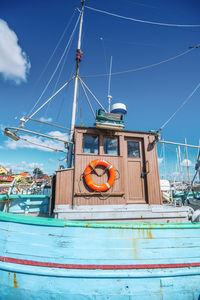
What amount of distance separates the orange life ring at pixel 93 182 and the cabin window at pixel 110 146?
0.58 metres

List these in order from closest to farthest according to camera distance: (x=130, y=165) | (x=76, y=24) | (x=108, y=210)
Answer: (x=108, y=210), (x=130, y=165), (x=76, y=24)

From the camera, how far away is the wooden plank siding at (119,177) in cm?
488

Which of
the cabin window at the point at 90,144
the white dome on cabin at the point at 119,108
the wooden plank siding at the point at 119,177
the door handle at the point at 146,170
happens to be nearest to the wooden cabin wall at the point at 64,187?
the wooden plank siding at the point at 119,177

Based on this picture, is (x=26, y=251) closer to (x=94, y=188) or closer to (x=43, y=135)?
(x=94, y=188)

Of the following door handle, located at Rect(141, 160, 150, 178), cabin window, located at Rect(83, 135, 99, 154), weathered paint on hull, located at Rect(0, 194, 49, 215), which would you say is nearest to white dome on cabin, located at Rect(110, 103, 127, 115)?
cabin window, located at Rect(83, 135, 99, 154)

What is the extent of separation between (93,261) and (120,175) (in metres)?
2.76

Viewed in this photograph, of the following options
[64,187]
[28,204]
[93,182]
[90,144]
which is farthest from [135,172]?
[28,204]

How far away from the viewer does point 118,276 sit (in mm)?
3129

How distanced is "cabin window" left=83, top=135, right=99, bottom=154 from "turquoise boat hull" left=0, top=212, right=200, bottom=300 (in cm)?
275

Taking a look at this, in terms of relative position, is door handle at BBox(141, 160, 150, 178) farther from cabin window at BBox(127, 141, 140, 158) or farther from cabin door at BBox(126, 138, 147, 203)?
cabin window at BBox(127, 141, 140, 158)

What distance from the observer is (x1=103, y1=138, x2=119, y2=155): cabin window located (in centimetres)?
554

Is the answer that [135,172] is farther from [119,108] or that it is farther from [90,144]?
[119,108]

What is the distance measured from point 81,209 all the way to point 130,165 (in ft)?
7.97

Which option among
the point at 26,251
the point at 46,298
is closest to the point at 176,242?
the point at 46,298
